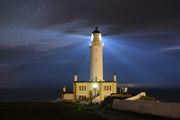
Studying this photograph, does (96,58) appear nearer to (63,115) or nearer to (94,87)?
(94,87)

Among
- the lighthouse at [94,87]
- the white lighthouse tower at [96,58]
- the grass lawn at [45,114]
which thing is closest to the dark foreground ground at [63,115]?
the grass lawn at [45,114]

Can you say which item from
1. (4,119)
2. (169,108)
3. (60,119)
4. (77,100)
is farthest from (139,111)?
(77,100)

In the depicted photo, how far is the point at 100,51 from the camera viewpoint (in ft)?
197

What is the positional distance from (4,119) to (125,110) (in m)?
11.9

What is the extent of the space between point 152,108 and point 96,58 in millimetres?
31991

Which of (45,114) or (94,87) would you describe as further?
(94,87)

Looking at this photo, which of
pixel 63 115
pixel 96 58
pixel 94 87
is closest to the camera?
pixel 63 115

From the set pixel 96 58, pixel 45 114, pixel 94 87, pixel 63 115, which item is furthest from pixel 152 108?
pixel 96 58

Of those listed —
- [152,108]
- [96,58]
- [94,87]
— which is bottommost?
[152,108]

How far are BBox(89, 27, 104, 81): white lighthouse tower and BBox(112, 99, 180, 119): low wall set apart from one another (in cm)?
2305

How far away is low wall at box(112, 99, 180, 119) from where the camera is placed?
80.8ft

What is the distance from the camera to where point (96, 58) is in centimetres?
5962

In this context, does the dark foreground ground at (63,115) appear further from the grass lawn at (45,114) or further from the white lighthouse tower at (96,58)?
the white lighthouse tower at (96,58)

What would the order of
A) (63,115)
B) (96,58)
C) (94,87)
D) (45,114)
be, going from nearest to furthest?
(63,115), (45,114), (94,87), (96,58)
